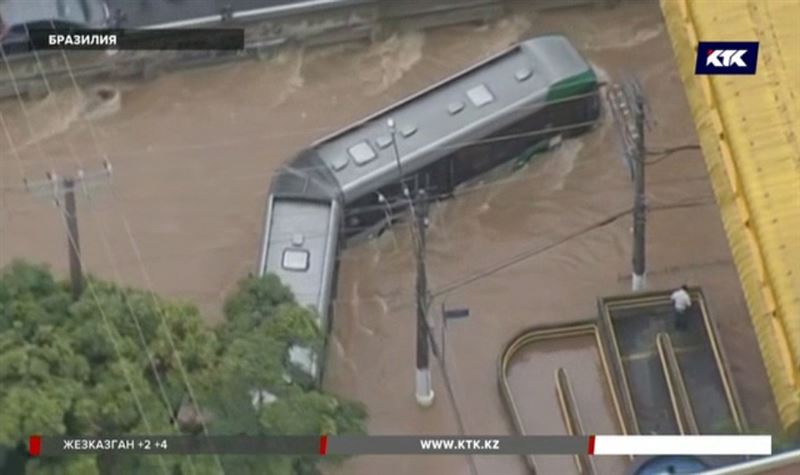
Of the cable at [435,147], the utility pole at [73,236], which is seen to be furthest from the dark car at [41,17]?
the utility pole at [73,236]

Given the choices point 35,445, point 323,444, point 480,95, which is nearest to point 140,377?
point 35,445

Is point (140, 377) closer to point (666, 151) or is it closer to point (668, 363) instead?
point (668, 363)

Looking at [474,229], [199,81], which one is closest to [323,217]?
[474,229]

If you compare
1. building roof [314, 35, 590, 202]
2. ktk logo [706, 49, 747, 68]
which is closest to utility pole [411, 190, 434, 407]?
building roof [314, 35, 590, 202]

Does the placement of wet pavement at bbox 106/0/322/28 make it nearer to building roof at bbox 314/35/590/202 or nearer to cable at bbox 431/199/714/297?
building roof at bbox 314/35/590/202

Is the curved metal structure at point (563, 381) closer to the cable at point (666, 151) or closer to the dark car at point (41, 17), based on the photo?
the cable at point (666, 151)

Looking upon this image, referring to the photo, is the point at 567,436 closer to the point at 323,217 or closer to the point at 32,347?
the point at 323,217
